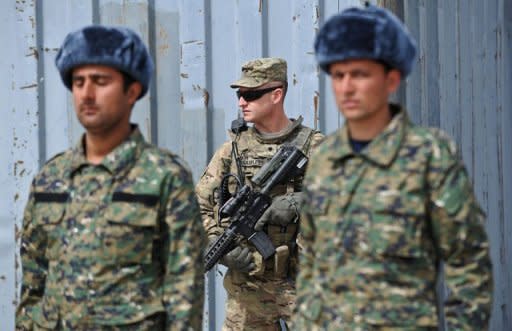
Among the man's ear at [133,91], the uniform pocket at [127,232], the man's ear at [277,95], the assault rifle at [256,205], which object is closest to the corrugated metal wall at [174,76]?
the man's ear at [277,95]

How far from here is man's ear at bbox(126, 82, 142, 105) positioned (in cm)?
302

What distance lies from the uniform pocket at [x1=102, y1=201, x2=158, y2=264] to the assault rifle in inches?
70.0

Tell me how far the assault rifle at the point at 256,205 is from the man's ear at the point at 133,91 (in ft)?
5.55

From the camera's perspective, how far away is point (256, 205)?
4719 millimetres

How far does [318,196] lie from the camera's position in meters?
2.79

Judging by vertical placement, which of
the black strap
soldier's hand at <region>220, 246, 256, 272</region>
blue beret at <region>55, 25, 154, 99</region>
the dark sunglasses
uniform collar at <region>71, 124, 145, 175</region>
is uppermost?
blue beret at <region>55, 25, 154, 99</region>

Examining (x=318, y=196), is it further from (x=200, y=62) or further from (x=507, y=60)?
(x=507, y=60)

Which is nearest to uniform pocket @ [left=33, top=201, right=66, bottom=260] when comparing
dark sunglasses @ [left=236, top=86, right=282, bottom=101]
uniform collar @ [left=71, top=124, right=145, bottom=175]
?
uniform collar @ [left=71, top=124, right=145, bottom=175]

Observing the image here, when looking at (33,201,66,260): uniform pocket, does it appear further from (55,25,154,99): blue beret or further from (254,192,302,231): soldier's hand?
(254,192,302,231): soldier's hand

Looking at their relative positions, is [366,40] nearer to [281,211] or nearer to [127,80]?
[127,80]

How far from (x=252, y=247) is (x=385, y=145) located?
216 cm

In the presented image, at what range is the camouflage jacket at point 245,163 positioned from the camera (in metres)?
4.79

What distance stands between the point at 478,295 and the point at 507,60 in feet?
13.1

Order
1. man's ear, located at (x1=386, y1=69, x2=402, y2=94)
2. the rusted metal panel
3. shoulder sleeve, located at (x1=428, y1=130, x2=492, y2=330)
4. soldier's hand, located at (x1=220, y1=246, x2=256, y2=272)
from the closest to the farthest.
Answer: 1. shoulder sleeve, located at (x1=428, y1=130, x2=492, y2=330)
2. man's ear, located at (x1=386, y1=69, x2=402, y2=94)
3. soldier's hand, located at (x1=220, y1=246, x2=256, y2=272)
4. the rusted metal panel
